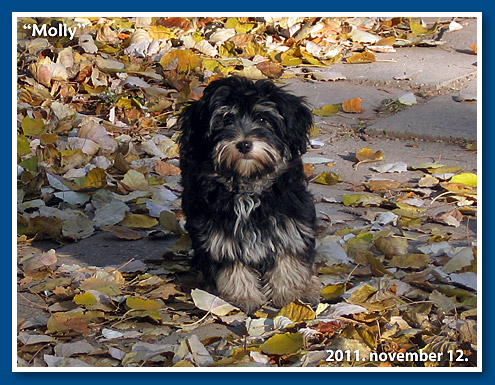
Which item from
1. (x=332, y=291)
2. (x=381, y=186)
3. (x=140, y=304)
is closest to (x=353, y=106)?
(x=381, y=186)

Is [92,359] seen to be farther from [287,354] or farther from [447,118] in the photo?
[447,118]

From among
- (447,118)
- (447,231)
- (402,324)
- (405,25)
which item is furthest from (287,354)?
(405,25)

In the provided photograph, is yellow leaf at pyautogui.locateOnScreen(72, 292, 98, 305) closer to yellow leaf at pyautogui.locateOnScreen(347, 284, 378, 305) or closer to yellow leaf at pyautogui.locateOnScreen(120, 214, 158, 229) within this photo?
yellow leaf at pyautogui.locateOnScreen(120, 214, 158, 229)

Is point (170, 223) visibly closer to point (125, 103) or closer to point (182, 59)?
point (125, 103)

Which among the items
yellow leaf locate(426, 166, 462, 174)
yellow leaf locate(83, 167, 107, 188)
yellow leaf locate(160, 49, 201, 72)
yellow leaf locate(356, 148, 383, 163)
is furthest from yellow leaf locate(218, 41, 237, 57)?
yellow leaf locate(426, 166, 462, 174)

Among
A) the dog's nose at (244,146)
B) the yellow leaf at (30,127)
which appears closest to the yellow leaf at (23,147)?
the yellow leaf at (30,127)
